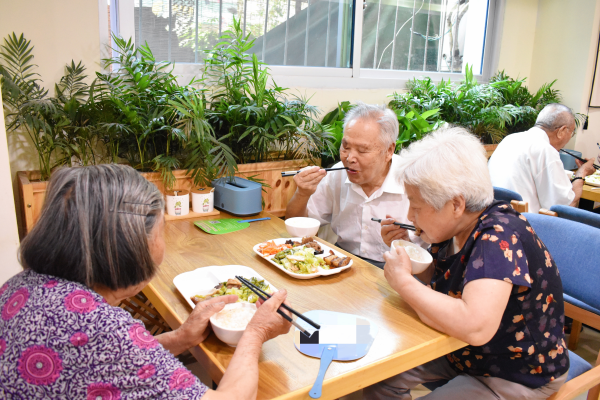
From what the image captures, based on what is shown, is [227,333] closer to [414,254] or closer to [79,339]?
[79,339]

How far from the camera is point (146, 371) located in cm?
90

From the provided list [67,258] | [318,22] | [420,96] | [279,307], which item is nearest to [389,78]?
[420,96]

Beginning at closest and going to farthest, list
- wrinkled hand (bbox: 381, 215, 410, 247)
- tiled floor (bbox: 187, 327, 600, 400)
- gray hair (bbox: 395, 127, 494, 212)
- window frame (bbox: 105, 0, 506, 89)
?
gray hair (bbox: 395, 127, 494, 212) < wrinkled hand (bbox: 381, 215, 410, 247) < tiled floor (bbox: 187, 327, 600, 400) < window frame (bbox: 105, 0, 506, 89)

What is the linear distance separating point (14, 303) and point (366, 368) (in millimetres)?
816

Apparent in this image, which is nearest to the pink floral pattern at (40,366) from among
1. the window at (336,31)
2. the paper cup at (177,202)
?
the paper cup at (177,202)

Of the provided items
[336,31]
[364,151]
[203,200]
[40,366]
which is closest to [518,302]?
[364,151]

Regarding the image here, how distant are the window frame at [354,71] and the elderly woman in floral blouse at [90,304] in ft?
6.70

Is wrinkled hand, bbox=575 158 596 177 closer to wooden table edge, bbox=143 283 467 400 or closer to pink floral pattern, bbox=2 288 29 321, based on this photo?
wooden table edge, bbox=143 283 467 400

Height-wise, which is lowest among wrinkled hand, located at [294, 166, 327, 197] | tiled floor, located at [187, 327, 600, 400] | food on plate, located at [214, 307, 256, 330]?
tiled floor, located at [187, 327, 600, 400]

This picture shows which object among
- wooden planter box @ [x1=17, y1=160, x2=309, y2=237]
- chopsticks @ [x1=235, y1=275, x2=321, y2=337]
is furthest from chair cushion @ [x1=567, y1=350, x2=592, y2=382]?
wooden planter box @ [x1=17, y1=160, x2=309, y2=237]

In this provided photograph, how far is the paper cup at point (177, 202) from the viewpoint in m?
2.41

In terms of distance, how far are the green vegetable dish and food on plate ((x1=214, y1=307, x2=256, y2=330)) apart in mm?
420

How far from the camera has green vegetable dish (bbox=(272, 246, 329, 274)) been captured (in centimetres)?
171

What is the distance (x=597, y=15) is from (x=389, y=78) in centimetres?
236
